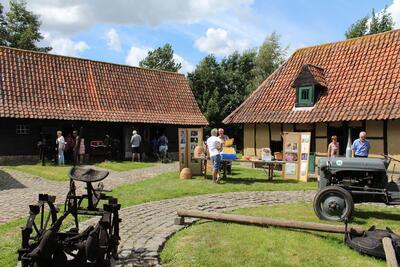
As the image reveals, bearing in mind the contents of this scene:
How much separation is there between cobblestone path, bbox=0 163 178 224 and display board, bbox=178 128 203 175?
155 centimetres

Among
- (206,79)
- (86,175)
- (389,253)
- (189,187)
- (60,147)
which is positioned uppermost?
(206,79)

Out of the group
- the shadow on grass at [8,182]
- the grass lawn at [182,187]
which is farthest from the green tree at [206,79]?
the shadow on grass at [8,182]

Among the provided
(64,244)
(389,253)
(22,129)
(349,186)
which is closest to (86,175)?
(64,244)

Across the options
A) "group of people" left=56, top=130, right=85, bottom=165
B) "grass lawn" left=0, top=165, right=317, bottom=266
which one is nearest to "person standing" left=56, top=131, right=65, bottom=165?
"group of people" left=56, top=130, right=85, bottom=165

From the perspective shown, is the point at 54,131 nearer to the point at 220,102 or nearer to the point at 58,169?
the point at 58,169

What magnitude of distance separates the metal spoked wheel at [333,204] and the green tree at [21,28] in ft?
137

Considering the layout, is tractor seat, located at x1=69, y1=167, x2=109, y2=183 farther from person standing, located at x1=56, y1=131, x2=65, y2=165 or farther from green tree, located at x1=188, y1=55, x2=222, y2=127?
green tree, located at x1=188, y1=55, x2=222, y2=127

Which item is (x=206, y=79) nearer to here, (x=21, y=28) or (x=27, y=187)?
(x=21, y=28)

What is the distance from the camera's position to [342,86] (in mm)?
17609

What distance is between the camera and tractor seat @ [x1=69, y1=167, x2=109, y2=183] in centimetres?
524

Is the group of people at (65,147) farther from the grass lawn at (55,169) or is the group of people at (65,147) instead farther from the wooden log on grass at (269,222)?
the wooden log on grass at (269,222)

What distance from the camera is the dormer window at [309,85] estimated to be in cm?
1780

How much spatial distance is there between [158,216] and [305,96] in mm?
11676

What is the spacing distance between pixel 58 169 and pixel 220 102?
81.6 ft
